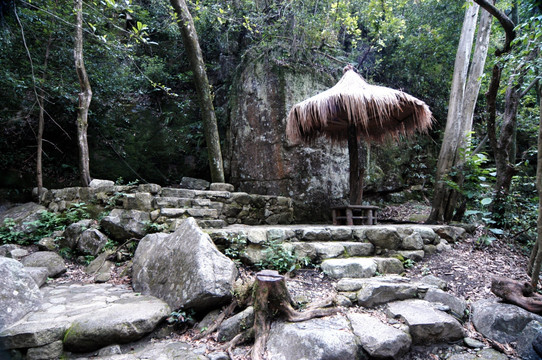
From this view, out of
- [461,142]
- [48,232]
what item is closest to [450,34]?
[461,142]

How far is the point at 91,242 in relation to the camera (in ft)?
11.8

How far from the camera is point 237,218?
4336 mm

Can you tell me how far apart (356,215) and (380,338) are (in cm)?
261

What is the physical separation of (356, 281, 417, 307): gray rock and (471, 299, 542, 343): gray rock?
0.53 metres

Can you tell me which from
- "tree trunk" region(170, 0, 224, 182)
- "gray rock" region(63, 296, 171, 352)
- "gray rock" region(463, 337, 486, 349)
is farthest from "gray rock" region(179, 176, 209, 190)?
"gray rock" region(463, 337, 486, 349)

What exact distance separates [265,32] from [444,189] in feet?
14.9

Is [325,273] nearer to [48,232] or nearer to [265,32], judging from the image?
[48,232]

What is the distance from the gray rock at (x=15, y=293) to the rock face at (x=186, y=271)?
80 cm

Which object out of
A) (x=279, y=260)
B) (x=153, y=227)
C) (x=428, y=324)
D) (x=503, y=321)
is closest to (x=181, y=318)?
(x=279, y=260)

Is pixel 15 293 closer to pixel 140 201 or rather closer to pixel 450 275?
pixel 140 201

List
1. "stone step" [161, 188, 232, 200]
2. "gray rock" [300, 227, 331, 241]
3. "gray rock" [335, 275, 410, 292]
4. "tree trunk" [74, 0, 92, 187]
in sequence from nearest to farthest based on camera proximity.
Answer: "gray rock" [335, 275, 410, 292] < "gray rock" [300, 227, 331, 241] < "stone step" [161, 188, 232, 200] < "tree trunk" [74, 0, 92, 187]

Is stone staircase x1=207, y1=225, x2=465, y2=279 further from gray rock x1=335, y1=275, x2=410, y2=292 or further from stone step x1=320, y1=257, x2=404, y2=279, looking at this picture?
gray rock x1=335, y1=275, x2=410, y2=292

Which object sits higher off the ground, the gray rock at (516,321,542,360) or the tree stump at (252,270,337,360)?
the tree stump at (252,270,337,360)

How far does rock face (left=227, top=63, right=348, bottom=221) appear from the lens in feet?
18.0
